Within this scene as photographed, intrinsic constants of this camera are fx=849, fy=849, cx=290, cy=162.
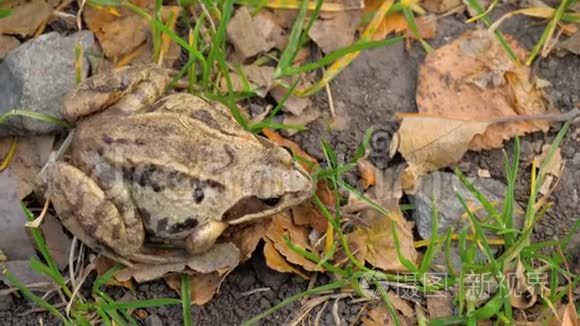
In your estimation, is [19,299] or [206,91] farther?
[206,91]

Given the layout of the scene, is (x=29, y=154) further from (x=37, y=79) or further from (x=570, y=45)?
(x=570, y=45)

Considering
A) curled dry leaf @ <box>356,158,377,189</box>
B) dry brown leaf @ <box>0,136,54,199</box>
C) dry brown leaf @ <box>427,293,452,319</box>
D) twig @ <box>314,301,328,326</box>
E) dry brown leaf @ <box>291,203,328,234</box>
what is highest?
dry brown leaf @ <box>0,136,54,199</box>

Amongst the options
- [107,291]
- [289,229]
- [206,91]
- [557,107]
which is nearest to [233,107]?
[206,91]

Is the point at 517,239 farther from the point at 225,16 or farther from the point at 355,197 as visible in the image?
the point at 225,16

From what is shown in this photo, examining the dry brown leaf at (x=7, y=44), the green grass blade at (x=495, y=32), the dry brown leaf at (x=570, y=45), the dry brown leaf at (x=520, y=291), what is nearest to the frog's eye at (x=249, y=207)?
the dry brown leaf at (x=520, y=291)

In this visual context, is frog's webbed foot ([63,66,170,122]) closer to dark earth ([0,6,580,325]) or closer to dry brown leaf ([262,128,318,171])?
dry brown leaf ([262,128,318,171])

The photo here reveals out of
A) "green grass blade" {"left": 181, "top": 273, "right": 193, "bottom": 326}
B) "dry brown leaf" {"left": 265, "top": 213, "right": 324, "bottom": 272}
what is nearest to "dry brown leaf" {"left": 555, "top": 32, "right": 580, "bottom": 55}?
"dry brown leaf" {"left": 265, "top": 213, "right": 324, "bottom": 272}
